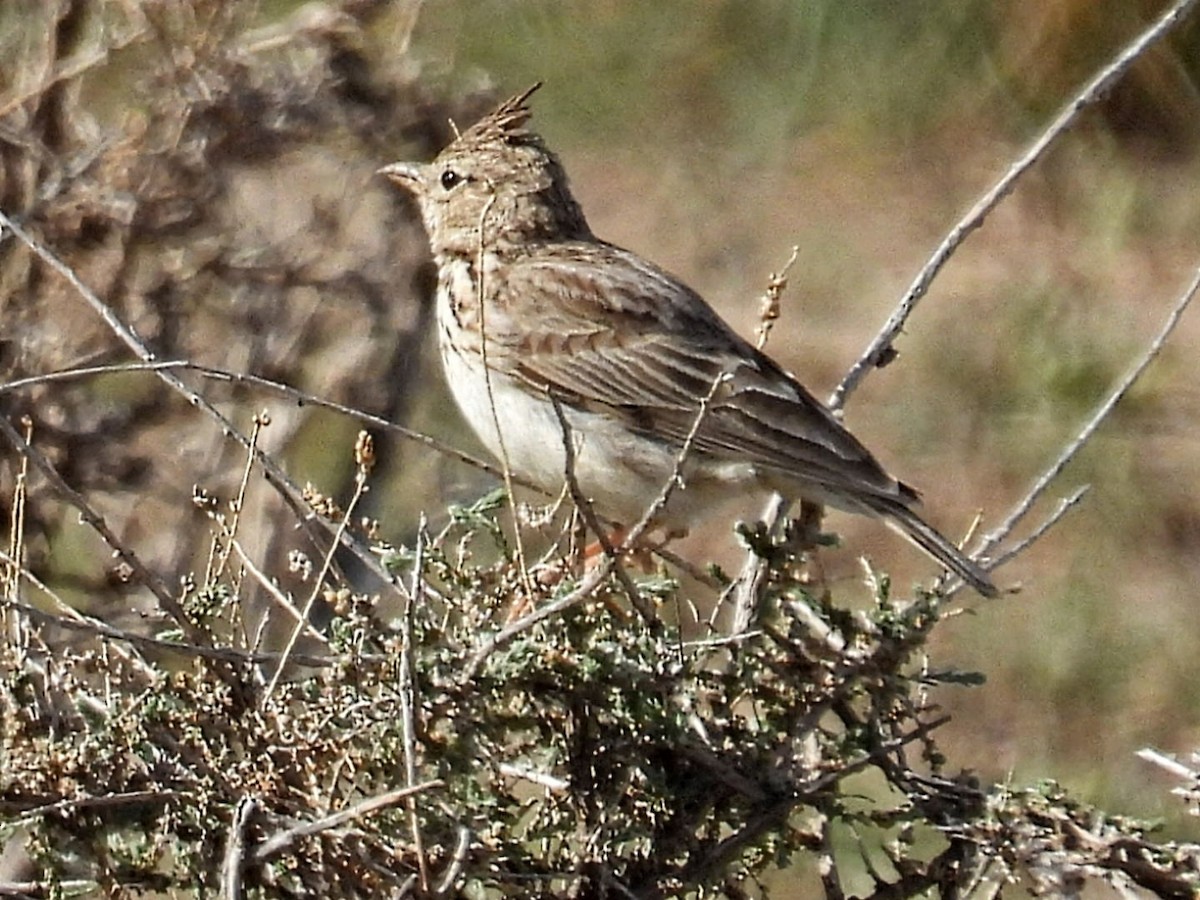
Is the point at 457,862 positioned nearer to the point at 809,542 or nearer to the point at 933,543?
the point at 809,542

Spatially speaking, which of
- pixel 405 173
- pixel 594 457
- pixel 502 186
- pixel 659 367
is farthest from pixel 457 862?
pixel 405 173

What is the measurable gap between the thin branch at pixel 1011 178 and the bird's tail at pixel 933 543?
1.00 feet

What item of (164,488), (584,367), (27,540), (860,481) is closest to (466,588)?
(860,481)

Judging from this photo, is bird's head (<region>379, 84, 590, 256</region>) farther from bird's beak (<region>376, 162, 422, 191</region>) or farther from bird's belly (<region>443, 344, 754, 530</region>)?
bird's belly (<region>443, 344, 754, 530</region>)

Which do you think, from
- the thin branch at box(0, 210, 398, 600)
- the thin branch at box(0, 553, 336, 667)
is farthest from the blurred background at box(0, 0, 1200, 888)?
the thin branch at box(0, 553, 336, 667)

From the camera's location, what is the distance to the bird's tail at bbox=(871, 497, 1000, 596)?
438 cm

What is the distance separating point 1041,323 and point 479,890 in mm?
6655

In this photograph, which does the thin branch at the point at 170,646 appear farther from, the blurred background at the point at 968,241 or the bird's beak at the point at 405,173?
the blurred background at the point at 968,241

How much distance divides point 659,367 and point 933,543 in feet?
3.58

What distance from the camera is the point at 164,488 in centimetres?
635

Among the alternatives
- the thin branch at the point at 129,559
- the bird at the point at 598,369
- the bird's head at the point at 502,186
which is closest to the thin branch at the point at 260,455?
the thin branch at the point at 129,559

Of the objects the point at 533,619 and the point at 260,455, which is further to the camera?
the point at 260,455

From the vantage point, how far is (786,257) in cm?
1087

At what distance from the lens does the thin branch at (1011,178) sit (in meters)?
4.27
